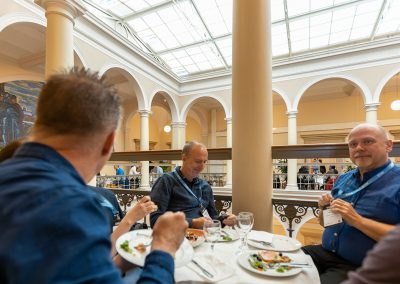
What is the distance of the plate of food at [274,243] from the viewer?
1.27m

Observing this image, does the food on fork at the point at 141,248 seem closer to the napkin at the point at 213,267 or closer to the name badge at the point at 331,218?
the napkin at the point at 213,267

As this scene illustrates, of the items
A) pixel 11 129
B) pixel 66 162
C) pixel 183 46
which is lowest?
pixel 66 162

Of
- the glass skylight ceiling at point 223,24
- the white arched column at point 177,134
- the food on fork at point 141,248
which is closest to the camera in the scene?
the food on fork at point 141,248

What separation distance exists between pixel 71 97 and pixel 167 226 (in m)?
0.48

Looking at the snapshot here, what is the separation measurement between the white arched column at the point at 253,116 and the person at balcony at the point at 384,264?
155cm

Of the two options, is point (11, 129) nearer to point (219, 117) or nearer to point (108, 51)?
point (108, 51)

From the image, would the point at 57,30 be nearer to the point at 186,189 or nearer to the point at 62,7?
the point at 62,7

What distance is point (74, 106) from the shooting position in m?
0.64

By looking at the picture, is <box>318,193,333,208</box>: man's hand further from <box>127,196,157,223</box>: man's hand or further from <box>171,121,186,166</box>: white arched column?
<box>171,121,186,166</box>: white arched column

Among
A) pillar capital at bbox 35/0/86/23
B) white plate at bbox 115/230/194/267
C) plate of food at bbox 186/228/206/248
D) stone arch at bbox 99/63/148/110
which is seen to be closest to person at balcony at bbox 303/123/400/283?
plate of food at bbox 186/228/206/248

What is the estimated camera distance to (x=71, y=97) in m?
0.64

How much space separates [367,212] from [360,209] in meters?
0.04

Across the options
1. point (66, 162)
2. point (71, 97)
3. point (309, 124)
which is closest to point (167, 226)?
point (66, 162)

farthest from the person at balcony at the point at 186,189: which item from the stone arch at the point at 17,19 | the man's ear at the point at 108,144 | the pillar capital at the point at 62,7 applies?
the stone arch at the point at 17,19
